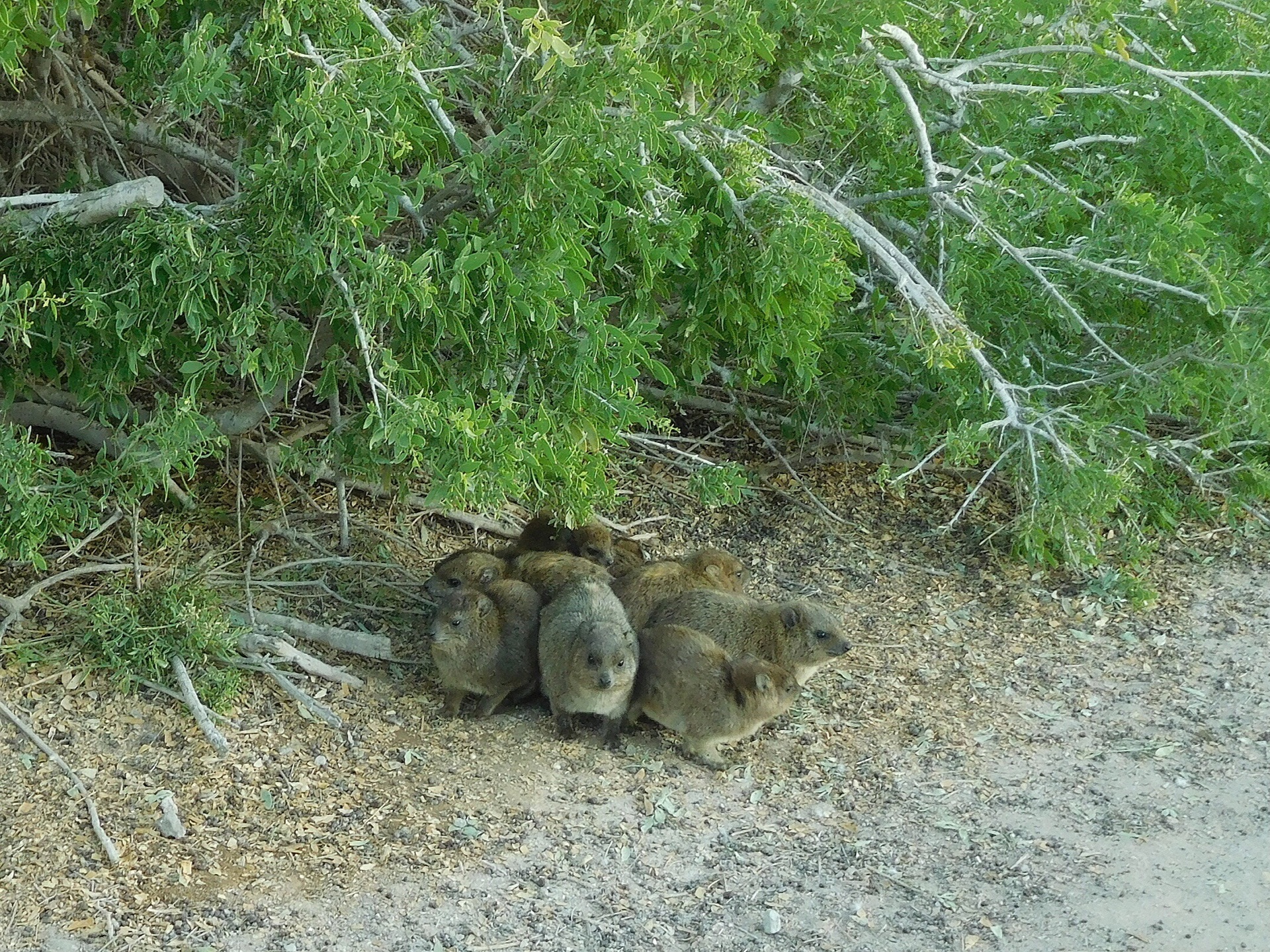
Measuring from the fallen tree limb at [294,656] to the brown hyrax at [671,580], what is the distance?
4.03ft

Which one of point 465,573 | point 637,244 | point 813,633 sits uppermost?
point 637,244

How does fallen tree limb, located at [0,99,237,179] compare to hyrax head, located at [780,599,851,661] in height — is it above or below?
above

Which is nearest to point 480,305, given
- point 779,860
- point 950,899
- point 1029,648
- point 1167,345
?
point 779,860

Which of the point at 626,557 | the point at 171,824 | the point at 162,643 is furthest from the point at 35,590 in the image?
the point at 626,557

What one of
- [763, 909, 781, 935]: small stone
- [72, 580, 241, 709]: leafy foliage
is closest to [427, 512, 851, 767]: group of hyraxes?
[72, 580, 241, 709]: leafy foliage

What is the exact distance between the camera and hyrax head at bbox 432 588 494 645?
211 inches

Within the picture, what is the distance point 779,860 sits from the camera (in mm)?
4566

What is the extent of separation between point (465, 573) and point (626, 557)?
0.96 meters

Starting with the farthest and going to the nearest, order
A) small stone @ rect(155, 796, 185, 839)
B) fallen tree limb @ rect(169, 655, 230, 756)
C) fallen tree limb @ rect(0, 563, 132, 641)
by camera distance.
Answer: fallen tree limb @ rect(0, 563, 132, 641), fallen tree limb @ rect(169, 655, 230, 756), small stone @ rect(155, 796, 185, 839)

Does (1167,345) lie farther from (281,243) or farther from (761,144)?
(281,243)

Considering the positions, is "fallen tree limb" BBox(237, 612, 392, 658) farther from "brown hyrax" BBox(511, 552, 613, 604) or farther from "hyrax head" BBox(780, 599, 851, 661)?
"hyrax head" BBox(780, 599, 851, 661)

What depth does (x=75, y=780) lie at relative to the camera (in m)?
4.61

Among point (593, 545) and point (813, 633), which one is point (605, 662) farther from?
point (593, 545)

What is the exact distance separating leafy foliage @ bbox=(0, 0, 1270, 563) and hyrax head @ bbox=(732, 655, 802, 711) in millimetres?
798
